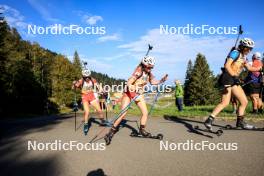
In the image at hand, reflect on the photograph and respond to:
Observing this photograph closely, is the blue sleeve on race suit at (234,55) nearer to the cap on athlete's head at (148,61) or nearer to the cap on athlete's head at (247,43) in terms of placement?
the cap on athlete's head at (247,43)

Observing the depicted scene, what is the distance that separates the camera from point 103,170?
6285 millimetres

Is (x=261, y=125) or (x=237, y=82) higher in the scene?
(x=237, y=82)

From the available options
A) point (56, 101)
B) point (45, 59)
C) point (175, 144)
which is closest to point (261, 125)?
point (175, 144)

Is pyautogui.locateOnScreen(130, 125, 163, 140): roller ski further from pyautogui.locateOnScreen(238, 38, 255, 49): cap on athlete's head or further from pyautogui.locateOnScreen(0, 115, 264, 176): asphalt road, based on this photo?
pyautogui.locateOnScreen(238, 38, 255, 49): cap on athlete's head

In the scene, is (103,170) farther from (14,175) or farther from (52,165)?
(14,175)

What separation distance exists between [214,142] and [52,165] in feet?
13.9
